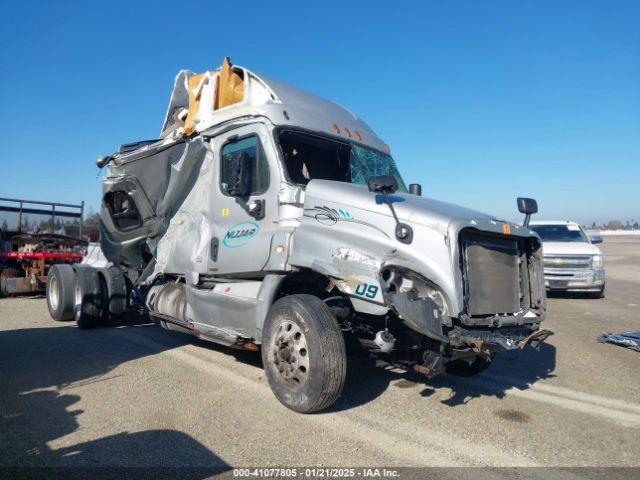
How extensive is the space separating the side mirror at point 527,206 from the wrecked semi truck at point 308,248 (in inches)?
0.6

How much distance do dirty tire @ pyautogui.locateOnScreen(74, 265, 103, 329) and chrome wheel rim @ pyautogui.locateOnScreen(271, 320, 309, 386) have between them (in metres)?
5.19

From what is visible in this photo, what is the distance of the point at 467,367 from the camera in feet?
19.0

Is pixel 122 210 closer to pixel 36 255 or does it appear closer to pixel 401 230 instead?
pixel 36 255

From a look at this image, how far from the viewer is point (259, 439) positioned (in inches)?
156

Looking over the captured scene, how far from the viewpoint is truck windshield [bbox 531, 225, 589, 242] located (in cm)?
1389

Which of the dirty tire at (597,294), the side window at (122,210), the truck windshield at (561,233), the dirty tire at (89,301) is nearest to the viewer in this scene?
the side window at (122,210)

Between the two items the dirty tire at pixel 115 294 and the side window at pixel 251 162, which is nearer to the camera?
the side window at pixel 251 162

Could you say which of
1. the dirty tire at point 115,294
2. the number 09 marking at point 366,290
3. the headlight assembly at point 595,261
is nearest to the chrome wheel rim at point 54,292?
the dirty tire at point 115,294

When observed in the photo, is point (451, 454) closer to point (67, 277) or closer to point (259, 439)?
point (259, 439)

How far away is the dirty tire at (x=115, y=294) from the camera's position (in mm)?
8625

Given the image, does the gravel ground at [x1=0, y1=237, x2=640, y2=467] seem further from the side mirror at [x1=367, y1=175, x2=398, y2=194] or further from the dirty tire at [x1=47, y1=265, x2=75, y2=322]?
the side mirror at [x1=367, y1=175, x2=398, y2=194]

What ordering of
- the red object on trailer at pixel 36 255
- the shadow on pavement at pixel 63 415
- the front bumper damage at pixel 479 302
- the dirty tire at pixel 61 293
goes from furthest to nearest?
the red object on trailer at pixel 36 255
the dirty tire at pixel 61 293
the front bumper damage at pixel 479 302
the shadow on pavement at pixel 63 415

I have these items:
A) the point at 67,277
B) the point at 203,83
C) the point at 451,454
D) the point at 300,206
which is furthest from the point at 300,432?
the point at 67,277

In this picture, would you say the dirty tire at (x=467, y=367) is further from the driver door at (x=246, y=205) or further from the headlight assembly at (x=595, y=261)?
the headlight assembly at (x=595, y=261)
